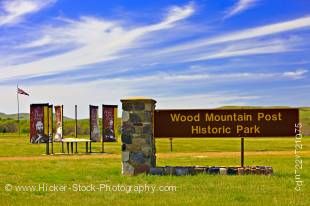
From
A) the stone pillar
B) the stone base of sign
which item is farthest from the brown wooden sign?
the stone base of sign

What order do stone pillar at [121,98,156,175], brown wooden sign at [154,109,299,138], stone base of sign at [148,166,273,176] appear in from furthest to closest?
brown wooden sign at [154,109,299,138]
stone pillar at [121,98,156,175]
stone base of sign at [148,166,273,176]

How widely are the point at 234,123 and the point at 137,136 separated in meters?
3.15

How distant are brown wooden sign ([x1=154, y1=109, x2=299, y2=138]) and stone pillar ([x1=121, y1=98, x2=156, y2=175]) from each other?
1.80 ft

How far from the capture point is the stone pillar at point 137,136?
55.9 feet

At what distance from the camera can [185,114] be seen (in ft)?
58.3

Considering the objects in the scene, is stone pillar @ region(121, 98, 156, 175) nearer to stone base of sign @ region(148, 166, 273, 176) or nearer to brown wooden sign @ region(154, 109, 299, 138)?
brown wooden sign @ region(154, 109, 299, 138)

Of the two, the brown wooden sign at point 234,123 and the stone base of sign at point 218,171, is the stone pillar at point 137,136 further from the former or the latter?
the stone base of sign at point 218,171

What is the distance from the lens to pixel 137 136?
1722 cm

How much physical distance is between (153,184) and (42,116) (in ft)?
62.4

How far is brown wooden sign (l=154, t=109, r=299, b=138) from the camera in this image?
1733 cm

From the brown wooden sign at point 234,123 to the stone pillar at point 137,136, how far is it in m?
0.55

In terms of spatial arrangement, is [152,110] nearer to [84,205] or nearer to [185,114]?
[185,114]

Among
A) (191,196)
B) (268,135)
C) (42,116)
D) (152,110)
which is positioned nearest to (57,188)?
(191,196)

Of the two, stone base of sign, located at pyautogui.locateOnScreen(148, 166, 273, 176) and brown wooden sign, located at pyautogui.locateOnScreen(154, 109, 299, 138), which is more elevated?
brown wooden sign, located at pyautogui.locateOnScreen(154, 109, 299, 138)
